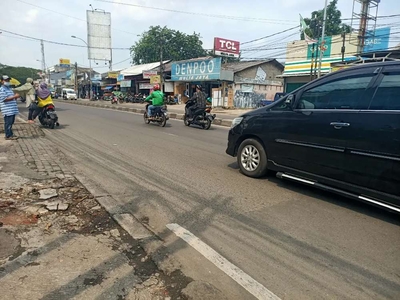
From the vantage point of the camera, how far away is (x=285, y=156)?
15.4 feet

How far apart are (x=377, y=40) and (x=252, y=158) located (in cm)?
2699

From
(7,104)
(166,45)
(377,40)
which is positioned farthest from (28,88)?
(166,45)

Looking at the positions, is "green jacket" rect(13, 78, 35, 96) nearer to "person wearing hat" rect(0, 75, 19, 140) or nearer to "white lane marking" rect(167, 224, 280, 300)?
"person wearing hat" rect(0, 75, 19, 140)

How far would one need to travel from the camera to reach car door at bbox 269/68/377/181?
154 inches

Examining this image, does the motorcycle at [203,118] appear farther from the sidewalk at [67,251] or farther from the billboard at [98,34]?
the billboard at [98,34]

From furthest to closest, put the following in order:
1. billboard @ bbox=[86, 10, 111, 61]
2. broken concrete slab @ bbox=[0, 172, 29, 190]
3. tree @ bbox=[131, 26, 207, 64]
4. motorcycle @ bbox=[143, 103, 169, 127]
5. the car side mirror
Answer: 1. tree @ bbox=[131, 26, 207, 64]
2. billboard @ bbox=[86, 10, 111, 61]
3. motorcycle @ bbox=[143, 103, 169, 127]
4. the car side mirror
5. broken concrete slab @ bbox=[0, 172, 29, 190]

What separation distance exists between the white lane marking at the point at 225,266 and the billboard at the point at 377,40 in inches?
1097

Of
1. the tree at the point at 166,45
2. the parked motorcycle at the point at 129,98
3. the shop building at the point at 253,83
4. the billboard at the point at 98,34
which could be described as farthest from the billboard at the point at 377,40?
the tree at the point at 166,45

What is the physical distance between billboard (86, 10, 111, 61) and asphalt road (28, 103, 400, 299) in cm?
3804

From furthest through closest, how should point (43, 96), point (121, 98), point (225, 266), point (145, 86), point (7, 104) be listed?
point (121, 98) → point (145, 86) → point (43, 96) → point (7, 104) → point (225, 266)

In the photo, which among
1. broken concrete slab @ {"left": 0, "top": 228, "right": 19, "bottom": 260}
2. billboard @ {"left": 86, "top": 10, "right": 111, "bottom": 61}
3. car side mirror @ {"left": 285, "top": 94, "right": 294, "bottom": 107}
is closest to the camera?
broken concrete slab @ {"left": 0, "top": 228, "right": 19, "bottom": 260}

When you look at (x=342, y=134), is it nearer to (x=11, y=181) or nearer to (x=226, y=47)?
(x=11, y=181)

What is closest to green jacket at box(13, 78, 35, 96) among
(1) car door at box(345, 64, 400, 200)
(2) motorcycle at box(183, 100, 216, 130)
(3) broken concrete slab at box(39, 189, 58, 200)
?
(2) motorcycle at box(183, 100, 216, 130)

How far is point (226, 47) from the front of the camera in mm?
30422
